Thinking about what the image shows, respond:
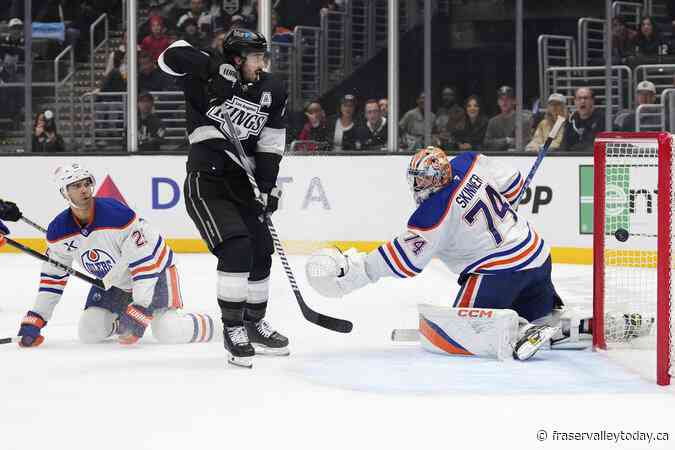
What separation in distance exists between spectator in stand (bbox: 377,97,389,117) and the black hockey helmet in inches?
169

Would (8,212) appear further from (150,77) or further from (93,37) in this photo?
(93,37)

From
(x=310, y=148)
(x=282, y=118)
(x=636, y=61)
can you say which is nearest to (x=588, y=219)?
(x=636, y=61)

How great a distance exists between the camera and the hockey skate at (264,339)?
411cm

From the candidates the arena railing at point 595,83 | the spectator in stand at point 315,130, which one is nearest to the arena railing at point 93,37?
the spectator in stand at point 315,130

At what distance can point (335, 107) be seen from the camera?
8445 millimetres

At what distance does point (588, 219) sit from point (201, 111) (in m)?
3.99

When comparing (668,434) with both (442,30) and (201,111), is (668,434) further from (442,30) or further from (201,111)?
(442,30)

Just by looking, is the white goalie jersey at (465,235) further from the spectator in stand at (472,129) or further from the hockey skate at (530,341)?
the spectator in stand at (472,129)

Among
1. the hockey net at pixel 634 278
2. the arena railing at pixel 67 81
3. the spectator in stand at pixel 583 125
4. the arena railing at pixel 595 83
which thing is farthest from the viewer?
the arena railing at pixel 67 81

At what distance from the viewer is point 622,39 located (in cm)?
838

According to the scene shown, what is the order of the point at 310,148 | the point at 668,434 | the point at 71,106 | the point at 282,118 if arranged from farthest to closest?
1. the point at 71,106
2. the point at 310,148
3. the point at 282,118
4. the point at 668,434

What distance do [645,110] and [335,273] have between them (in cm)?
442

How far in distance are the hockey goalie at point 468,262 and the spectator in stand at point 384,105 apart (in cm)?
406

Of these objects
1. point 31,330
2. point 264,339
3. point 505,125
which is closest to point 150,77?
point 505,125
